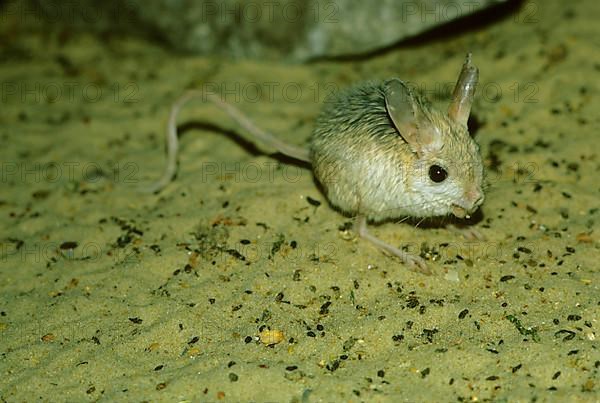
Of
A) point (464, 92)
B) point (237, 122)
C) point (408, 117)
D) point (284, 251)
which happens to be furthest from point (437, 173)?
point (237, 122)

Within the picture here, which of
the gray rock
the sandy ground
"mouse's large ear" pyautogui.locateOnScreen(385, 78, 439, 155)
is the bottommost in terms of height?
the sandy ground

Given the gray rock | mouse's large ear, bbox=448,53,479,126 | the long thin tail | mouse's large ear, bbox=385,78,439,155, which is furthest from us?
the gray rock

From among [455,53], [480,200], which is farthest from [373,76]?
[480,200]

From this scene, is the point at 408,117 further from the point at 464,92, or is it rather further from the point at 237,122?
the point at 237,122

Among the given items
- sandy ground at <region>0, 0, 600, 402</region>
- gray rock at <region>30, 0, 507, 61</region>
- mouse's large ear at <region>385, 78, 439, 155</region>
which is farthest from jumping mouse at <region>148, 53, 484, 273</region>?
gray rock at <region>30, 0, 507, 61</region>

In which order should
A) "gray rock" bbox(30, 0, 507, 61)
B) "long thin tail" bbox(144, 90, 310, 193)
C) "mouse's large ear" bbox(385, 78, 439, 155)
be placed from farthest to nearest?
"gray rock" bbox(30, 0, 507, 61), "long thin tail" bbox(144, 90, 310, 193), "mouse's large ear" bbox(385, 78, 439, 155)

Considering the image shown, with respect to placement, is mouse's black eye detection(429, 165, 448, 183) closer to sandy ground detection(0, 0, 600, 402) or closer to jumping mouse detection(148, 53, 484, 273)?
jumping mouse detection(148, 53, 484, 273)
